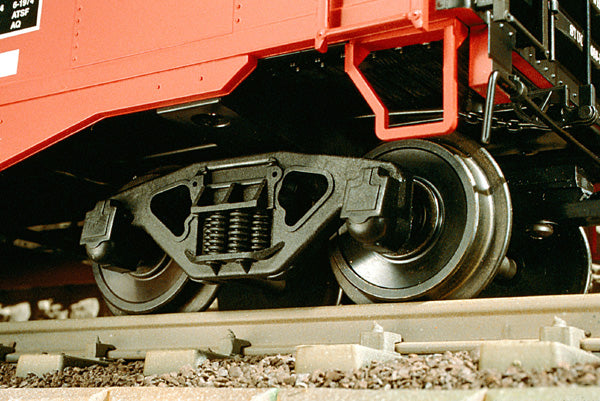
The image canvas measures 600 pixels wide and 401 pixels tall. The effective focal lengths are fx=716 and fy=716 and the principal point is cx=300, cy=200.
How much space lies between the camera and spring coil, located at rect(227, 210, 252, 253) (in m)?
3.56

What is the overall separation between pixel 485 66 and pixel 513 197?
4.04 feet

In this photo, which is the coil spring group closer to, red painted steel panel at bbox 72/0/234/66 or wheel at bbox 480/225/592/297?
red painted steel panel at bbox 72/0/234/66

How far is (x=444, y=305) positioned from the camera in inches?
122

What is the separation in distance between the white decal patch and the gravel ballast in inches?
68.7

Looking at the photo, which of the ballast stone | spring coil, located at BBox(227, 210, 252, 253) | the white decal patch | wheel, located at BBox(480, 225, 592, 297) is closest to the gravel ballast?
the ballast stone

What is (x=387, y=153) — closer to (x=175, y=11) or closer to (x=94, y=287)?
(x=175, y=11)

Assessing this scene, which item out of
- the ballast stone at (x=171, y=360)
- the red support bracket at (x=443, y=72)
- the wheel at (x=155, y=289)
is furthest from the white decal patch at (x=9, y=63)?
the red support bracket at (x=443, y=72)

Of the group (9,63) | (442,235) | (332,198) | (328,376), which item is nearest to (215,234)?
(332,198)

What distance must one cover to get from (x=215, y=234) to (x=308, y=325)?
66 cm

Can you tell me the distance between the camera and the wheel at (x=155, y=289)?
4.23 m

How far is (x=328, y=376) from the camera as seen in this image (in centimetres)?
246

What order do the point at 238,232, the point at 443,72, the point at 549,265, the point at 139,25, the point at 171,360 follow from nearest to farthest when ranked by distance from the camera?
the point at 443,72 < the point at 171,360 < the point at 238,232 < the point at 139,25 < the point at 549,265

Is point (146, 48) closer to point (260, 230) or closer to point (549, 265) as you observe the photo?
point (260, 230)

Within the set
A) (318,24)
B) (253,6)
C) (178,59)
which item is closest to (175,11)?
(178,59)
